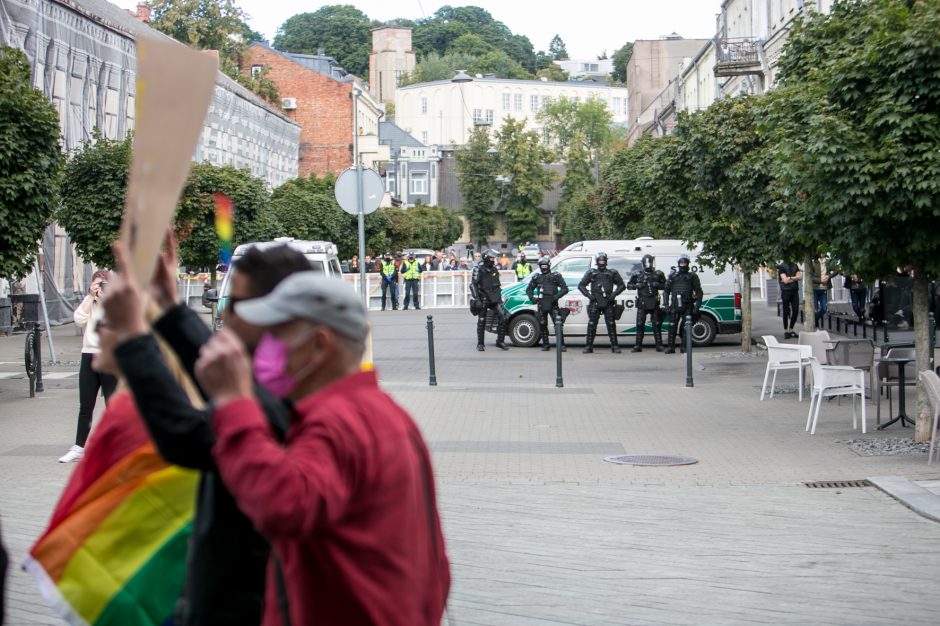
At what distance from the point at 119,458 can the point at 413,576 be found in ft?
3.18

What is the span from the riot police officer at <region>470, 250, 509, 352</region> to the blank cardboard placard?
23243 mm

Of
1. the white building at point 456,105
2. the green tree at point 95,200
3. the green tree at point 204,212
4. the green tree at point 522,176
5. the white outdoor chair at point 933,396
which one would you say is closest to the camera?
the white outdoor chair at point 933,396

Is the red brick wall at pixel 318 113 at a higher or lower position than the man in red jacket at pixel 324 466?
higher

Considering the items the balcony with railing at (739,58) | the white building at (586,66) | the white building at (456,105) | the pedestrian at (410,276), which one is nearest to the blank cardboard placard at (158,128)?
the pedestrian at (410,276)

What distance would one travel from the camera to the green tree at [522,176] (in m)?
98.4

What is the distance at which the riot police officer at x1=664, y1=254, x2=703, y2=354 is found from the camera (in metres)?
24.9

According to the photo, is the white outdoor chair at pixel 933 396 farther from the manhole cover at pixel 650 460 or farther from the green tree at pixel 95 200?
the green tree at pixel 95 200

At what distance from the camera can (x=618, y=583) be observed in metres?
7.23

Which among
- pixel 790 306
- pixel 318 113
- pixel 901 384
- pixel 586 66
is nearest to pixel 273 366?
pixel 901 384

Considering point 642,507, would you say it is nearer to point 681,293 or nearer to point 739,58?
point 681,293

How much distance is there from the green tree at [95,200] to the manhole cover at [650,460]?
16.8 metres

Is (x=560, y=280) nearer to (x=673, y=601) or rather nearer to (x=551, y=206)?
(x=673, y=601)

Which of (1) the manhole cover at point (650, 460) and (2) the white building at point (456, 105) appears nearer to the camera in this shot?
(1) the manhole cover at point (650, 460)

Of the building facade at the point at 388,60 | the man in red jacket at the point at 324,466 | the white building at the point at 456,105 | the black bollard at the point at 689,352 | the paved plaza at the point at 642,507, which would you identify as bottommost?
the paved plaza at the point at 642,507
